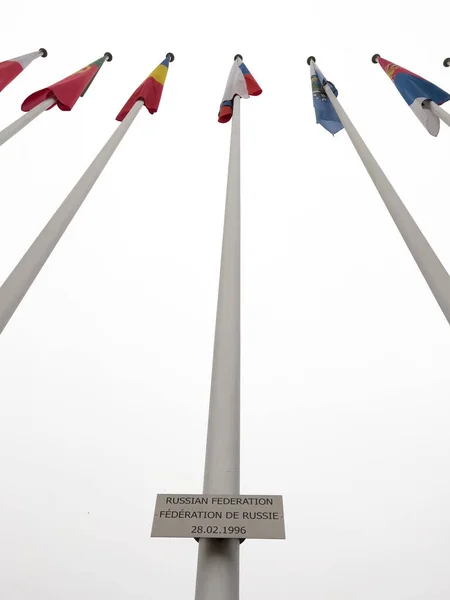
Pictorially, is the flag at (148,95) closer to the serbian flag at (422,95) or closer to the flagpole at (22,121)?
the flagpole at (22,121)

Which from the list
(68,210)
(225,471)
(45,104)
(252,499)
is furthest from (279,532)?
(45,104)

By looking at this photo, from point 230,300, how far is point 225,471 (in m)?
1.88

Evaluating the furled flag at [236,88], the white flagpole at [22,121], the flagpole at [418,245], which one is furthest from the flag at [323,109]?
the white flagpole at [22,121]

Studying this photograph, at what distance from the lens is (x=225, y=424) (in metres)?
3.55

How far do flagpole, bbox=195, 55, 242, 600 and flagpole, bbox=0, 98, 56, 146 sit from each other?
5171mm

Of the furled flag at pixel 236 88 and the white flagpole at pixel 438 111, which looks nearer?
the white flagpole at pixel 438 111

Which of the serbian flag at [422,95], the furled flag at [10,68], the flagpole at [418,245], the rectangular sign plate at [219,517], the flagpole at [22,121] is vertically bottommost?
the rectangular sign plate at [219,517]

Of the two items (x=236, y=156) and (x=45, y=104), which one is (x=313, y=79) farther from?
(x=45, y=104)

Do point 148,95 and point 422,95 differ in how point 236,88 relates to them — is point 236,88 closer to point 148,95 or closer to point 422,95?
point 148,95

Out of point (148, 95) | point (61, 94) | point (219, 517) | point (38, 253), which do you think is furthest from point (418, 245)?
point (61, 94)

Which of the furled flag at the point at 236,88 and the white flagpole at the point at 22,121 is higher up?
the furled flag at the point at 236,88

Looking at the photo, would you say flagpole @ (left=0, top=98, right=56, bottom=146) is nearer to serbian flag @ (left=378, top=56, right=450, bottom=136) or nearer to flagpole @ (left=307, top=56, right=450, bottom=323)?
flagpole @ (left=307, top=56, right=450, bottom=323)

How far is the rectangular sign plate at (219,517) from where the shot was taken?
105 inches

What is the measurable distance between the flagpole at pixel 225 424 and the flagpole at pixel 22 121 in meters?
5.17
